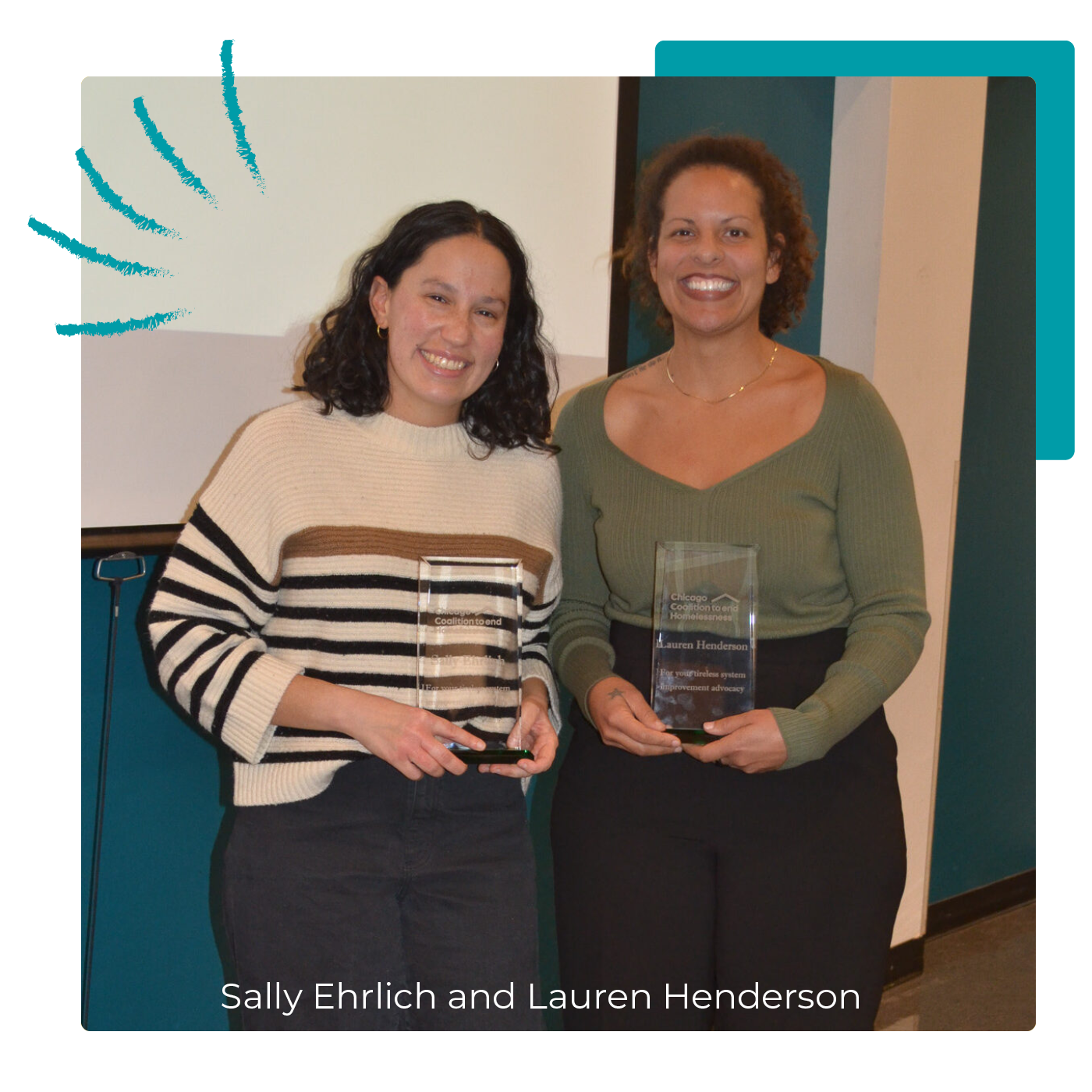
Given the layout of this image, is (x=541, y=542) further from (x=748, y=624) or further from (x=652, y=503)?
(x=748, y=624)

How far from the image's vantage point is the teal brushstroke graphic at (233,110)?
1591 mm

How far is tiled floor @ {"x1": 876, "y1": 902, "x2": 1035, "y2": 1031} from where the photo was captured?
170 centimetres

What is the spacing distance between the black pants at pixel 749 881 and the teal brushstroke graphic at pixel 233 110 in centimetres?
96

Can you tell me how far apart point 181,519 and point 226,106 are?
64 cm

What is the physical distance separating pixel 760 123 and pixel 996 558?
1006 millimetres

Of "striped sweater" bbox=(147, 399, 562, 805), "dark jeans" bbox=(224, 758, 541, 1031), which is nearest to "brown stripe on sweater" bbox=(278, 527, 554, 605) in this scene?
"striped sweater" bbox=(147, 399, 562, 805)

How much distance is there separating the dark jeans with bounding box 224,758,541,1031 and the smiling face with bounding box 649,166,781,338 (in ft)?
2.39

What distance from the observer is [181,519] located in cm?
175

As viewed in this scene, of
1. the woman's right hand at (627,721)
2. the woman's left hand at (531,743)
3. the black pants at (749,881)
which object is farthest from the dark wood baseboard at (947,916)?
the woman's left hand at (531,743)

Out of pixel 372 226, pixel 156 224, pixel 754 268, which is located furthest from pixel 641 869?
pixel 156 224

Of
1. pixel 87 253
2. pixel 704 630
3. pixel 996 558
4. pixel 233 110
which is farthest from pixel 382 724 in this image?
pixel 996 558

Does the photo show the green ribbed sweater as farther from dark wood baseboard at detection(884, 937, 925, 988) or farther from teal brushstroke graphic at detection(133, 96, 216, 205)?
dark wood baseboard at detection(884, 937, 925, 988)

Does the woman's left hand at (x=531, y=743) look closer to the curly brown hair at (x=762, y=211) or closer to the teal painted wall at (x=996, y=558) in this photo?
the curly brown hair at (x=762, y=211)

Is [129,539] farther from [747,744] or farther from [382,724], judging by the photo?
[747,744]
